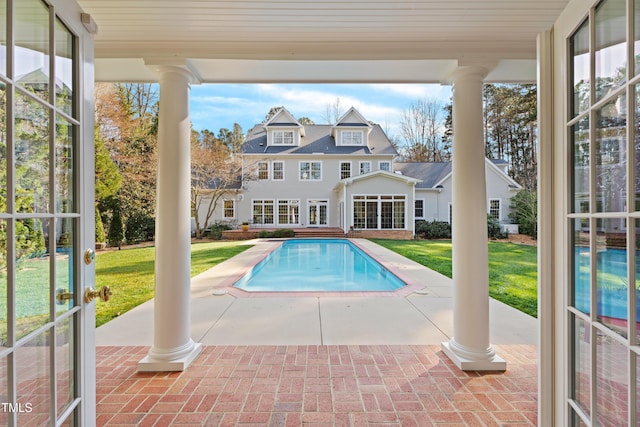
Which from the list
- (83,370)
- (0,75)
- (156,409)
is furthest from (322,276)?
(0,75)

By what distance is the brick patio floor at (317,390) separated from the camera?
239 centimetres

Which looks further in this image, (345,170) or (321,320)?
(345,170)

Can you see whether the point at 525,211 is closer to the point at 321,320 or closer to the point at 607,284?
the point at 321,320

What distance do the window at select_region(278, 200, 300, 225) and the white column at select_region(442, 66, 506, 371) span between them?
17.2m

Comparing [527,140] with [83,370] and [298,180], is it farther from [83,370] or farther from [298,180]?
[83,370]

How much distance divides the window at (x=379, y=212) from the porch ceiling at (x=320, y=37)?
15085mm

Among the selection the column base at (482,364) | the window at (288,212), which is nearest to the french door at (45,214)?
the column base at (482,364)

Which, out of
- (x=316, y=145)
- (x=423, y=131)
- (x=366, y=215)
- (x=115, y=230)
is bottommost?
(x=115, y=230)

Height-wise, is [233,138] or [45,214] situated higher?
[233,138]

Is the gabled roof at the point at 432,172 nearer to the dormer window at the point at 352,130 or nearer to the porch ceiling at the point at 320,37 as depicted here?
the dormer window at the point at 352,130

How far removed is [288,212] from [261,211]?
65.7 inches

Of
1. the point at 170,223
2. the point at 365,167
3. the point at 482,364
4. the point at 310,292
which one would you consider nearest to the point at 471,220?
the point at 482,364

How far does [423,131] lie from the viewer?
27516 millimetres

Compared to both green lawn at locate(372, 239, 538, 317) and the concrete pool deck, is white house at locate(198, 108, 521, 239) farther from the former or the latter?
the concrete pool deck
